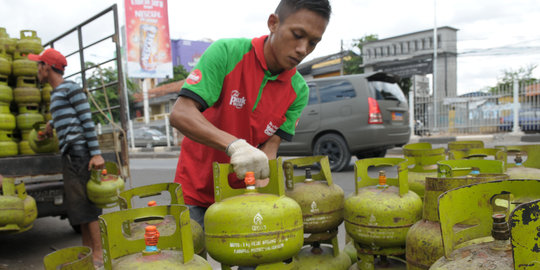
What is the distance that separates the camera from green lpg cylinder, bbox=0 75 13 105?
4176mm

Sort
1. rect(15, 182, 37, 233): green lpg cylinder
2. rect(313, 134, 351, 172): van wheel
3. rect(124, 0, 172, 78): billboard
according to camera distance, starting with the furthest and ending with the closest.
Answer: rect(124, 0, 172, 78): billboard, rect(313, 134, 351, 172): van wheel, rect(15, 182, 37, 233): green lpg cylinder

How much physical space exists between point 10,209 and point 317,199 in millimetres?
2409

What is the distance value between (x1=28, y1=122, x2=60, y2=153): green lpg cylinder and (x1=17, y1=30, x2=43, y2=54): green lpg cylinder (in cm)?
114

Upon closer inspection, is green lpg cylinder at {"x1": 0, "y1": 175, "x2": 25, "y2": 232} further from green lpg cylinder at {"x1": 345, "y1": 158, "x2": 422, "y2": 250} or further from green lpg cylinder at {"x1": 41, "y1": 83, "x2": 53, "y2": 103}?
green lpg cylinder at {"x1": 345, "y1": 158, "x2": 422, "y2": 250}

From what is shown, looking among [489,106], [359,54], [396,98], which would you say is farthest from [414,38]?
[396,98]

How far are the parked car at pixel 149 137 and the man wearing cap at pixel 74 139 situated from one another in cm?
1702

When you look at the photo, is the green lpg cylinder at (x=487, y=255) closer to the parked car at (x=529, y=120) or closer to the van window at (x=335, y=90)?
the van window at (x=335, y=90)

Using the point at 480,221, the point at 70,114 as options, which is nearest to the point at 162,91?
the point at 70,114

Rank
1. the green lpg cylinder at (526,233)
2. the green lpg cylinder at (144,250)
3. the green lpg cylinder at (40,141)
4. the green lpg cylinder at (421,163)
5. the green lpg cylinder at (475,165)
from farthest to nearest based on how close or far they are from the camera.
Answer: the green lpg cylinder at (40,141)
the green lpg cylinder at (421,163)
the green lpg cylinder at (475,165)
the green lpg cylinder at (144,250)
the green lpg cylinder at (526,233)

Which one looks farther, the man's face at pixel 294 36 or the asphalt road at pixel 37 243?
the asphalt road at pixel 37 243

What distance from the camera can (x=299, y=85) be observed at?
211 centimetres

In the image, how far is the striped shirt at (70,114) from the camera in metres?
3.35

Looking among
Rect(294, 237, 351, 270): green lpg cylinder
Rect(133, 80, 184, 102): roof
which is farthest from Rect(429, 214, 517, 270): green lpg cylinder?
Rect(133, 80, 184, 102): roof

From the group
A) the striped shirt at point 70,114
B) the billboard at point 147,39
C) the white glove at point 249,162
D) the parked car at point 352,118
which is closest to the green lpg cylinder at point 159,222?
the white glove at point 249,162
